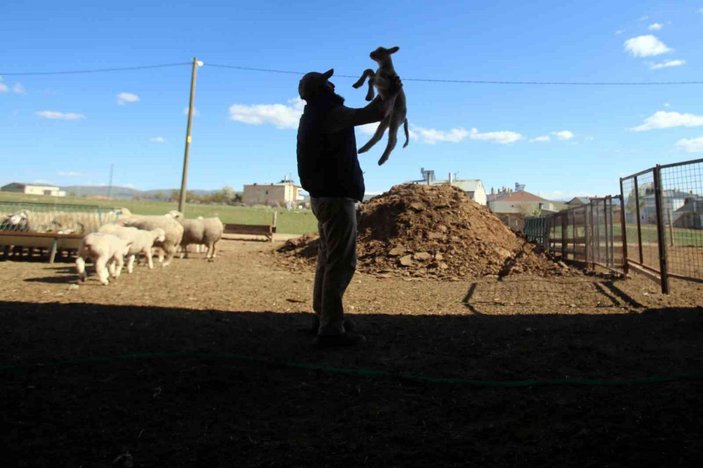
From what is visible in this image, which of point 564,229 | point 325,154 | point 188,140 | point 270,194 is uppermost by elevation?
point 270,194

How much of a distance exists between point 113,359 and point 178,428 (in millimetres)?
1323

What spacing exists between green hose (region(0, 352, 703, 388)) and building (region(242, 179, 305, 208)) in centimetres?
9842

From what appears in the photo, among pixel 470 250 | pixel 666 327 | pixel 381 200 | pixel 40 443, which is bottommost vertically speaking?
pixel 40 443

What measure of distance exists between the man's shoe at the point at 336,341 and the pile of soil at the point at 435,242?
7232 millimetres

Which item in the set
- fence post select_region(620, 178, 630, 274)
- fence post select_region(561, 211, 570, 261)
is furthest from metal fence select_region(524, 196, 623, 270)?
fence post select_region(620, 178, 630, 274)

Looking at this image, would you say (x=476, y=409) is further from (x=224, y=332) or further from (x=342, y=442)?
(x=224, y=332)

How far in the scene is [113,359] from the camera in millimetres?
3615

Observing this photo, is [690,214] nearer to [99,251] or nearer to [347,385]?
[347,385]

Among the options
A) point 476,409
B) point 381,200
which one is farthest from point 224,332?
point 381,200

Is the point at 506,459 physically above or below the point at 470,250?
below

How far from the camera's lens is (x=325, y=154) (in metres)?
4.16

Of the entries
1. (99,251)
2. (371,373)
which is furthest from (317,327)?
(99,251)

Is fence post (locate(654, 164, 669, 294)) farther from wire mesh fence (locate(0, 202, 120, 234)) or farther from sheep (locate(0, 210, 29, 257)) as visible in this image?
sheep (locate(0, 210, 29, 257))

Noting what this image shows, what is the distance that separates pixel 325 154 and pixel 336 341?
5.25ft
